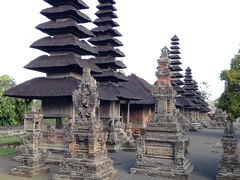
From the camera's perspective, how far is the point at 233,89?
34.7m

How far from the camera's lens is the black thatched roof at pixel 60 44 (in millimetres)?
22641

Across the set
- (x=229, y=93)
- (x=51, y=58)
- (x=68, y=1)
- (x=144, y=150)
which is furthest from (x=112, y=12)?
(x=144, y=150)

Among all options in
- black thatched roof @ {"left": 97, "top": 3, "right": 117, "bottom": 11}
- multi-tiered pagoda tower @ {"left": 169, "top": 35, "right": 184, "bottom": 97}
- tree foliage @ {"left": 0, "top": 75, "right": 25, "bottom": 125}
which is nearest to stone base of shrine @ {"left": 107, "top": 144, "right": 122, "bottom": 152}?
black thatched roof @ {"left": 97, "top": 3, "right": 117, "bottom": 11}

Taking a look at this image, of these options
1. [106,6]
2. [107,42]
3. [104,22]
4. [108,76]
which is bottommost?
[108,76]

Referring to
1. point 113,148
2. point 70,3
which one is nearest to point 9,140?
point 113,148

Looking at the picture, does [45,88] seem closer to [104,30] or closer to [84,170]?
[84,170]

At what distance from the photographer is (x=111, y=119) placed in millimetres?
28016

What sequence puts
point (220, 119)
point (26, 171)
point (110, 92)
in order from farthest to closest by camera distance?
point (220, 119)
point (110, 92)
point (26, 171)

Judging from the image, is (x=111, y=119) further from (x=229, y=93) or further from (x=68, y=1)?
Result: (x=229, y=93)

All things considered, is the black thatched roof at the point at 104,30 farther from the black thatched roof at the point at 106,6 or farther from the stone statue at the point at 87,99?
the stone statue at the point at 87,99

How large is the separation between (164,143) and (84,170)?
462 centimetres

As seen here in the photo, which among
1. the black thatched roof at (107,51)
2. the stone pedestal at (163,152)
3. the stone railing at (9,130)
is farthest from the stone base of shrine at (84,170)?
the stone railing at (9,130)

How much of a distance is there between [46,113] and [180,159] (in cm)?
1114

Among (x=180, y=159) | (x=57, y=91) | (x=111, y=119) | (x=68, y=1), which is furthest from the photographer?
(x=111, y=119)
